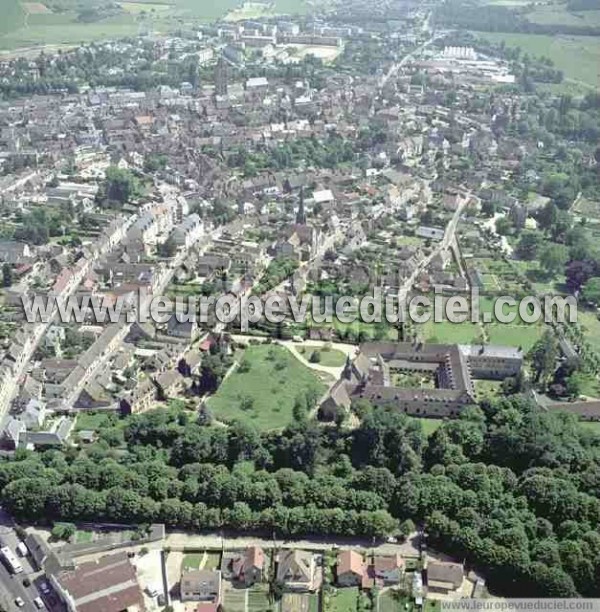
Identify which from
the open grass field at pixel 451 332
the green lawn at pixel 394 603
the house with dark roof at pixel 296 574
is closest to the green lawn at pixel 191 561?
the house with dark roof at pixel 296 574

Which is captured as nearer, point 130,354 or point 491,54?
point 130,354

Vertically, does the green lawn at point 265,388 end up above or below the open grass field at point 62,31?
below

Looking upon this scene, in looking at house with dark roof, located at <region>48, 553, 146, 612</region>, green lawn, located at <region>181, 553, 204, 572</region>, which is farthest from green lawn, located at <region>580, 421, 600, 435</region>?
house with dark roof, located at <region>48, 553, 146, 612</region>

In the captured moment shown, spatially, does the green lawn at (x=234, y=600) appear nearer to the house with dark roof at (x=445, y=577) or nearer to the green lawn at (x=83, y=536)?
the green lawn at (x=83, y=536)

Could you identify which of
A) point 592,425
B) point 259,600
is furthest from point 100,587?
point 592,425

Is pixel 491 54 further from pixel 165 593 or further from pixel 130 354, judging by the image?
pixel 165 593

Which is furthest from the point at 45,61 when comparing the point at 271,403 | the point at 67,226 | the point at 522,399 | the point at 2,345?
the point at 522,399
